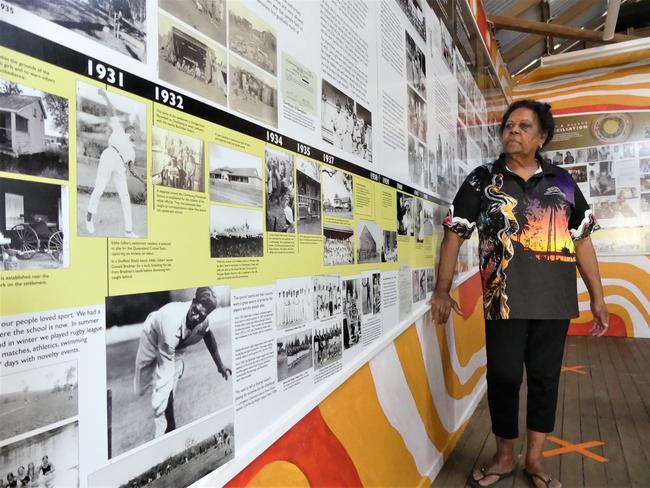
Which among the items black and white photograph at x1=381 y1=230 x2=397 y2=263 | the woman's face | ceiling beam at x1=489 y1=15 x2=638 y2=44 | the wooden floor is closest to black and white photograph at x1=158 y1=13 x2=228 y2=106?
black and white photograph at x1=381 y1=230 x2=397 y2=263

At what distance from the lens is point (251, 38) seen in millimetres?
907

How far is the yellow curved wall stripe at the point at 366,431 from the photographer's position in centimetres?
127

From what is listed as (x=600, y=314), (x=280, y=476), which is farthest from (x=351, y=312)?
(x=600, y=314)

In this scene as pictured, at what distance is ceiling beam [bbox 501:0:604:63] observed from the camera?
219 inches

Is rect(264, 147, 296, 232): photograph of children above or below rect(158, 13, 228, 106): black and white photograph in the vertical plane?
below

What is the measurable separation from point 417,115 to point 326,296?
108 cm

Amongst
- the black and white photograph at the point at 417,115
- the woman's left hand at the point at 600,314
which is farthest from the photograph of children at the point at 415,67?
the woman's left hand at the point at 600,314

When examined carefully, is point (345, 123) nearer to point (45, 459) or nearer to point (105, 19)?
point (105, 19)

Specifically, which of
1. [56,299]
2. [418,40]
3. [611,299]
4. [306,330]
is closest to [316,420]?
[306,330]

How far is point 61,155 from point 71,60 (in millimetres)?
120

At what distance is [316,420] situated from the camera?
1150 mm

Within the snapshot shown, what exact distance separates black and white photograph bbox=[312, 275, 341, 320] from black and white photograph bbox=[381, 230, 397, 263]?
36cm

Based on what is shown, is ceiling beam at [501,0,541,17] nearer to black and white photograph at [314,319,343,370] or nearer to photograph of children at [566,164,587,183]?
photograph of children at [566,164,587,183]

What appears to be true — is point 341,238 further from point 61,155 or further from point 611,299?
point 611,299
